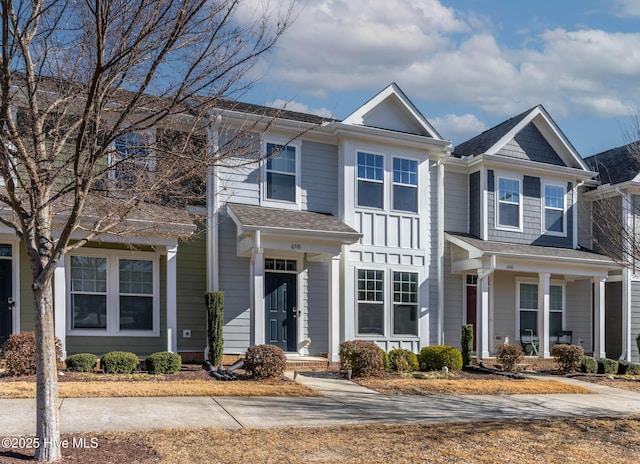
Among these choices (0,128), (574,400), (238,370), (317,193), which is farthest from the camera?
(317,193)

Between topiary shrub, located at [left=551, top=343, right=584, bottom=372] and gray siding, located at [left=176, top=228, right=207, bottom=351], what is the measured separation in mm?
9463

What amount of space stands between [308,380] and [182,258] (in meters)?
4.47

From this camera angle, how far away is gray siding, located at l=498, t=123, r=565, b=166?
64.4 feet

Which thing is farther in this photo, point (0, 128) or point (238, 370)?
point (238, 370)

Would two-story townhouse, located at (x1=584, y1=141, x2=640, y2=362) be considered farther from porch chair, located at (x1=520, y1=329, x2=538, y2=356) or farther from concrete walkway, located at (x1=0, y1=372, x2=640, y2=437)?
concrete walkway, located at (x1=0, y1=372, x2=640, y2=437)

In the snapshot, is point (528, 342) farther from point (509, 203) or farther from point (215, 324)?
point (215, 324)

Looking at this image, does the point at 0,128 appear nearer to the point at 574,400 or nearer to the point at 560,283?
the point at 574,400

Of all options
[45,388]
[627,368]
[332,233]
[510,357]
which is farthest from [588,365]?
[45,388]

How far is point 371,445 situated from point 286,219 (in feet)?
27.4

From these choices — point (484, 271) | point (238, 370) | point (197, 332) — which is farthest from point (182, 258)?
point (484, 271)

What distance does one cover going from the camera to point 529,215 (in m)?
19.8

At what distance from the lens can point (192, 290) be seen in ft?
50.6

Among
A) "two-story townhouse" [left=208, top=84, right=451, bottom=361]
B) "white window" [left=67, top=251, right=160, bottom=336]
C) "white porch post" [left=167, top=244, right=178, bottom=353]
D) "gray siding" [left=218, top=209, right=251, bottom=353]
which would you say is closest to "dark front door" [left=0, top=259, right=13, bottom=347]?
"white window" [left=67, top=251, right=160, bottom=336]

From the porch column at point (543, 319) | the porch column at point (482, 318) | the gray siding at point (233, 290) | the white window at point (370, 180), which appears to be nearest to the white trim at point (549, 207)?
the porch column at point (543, 319)
